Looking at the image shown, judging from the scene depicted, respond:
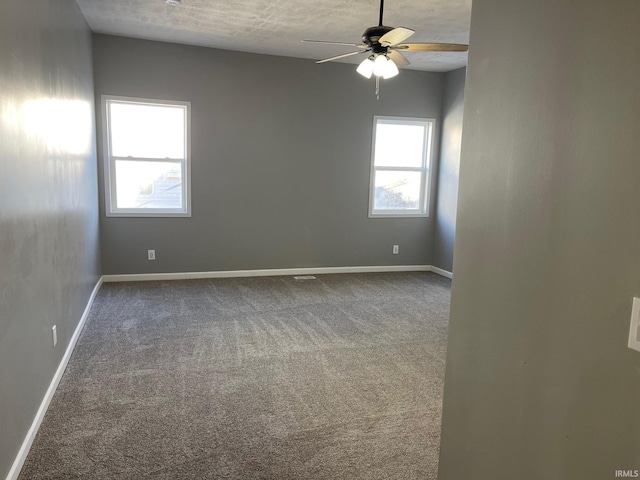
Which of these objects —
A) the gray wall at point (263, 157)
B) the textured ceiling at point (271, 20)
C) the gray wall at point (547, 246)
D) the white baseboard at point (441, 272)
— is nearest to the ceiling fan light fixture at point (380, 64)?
the textured ceiling at point (271, 20)

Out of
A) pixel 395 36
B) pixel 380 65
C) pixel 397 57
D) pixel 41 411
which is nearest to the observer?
pixel 41 411

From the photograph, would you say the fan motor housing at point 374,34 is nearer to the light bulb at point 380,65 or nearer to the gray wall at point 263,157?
the light bulb at point 380,65

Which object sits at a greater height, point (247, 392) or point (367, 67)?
point (367, 67)

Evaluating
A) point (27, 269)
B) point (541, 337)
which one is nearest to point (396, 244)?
point (27, 269)

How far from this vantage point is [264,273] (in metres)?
6.05

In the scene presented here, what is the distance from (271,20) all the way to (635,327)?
4245mm

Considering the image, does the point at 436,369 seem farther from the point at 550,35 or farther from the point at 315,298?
the point at 550,35

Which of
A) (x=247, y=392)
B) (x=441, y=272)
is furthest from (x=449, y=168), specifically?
(x=247, y=392)

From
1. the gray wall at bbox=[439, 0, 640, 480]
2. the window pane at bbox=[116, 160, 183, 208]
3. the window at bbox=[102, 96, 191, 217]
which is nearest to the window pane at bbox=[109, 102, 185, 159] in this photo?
the window at bbox=[102, 96, 191, 217]

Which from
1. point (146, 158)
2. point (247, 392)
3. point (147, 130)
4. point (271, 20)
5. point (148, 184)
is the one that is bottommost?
point (247, 392)

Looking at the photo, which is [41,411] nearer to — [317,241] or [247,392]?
[247,392]

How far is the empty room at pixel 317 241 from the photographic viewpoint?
99 centimetres

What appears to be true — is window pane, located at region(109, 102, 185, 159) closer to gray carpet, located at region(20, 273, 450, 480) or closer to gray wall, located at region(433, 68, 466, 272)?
gray carpet, located at region(20, 273, 450, 480)

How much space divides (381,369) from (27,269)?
2328 mm
